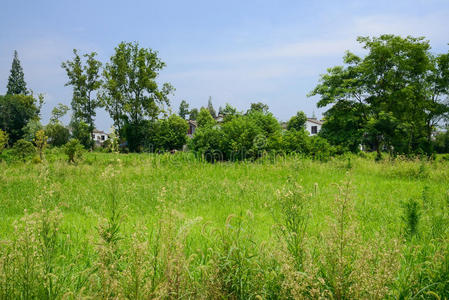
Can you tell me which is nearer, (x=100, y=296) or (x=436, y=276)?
(x=100, y=296)

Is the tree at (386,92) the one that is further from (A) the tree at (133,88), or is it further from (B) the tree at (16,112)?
(B) the tree at (16,112)

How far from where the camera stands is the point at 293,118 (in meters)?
56.3

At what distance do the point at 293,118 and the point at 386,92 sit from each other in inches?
1146

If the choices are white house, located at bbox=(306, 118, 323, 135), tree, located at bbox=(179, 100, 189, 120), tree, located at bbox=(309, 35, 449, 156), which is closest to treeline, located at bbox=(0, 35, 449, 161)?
tree, located at bbox=(309, 35, 449, 156)

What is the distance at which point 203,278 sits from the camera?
1.77m

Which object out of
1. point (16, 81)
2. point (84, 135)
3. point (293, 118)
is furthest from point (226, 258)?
point (16, 81)

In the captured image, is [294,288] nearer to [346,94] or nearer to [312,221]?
[312,221]

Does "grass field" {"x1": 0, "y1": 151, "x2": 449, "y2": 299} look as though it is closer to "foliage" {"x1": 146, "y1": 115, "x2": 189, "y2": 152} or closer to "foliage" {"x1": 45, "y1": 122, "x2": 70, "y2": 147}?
"foliage" {"x1": 146, "y1": 115, "x2": 189, "y2": 152}

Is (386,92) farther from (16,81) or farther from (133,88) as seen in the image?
(16,81)

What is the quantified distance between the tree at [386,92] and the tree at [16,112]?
48.0 m

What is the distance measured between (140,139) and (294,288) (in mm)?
38499

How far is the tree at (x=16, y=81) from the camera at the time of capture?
178 feet

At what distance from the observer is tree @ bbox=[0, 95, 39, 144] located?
47.8m

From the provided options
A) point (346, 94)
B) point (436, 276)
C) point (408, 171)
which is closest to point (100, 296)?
point (436, 276)
